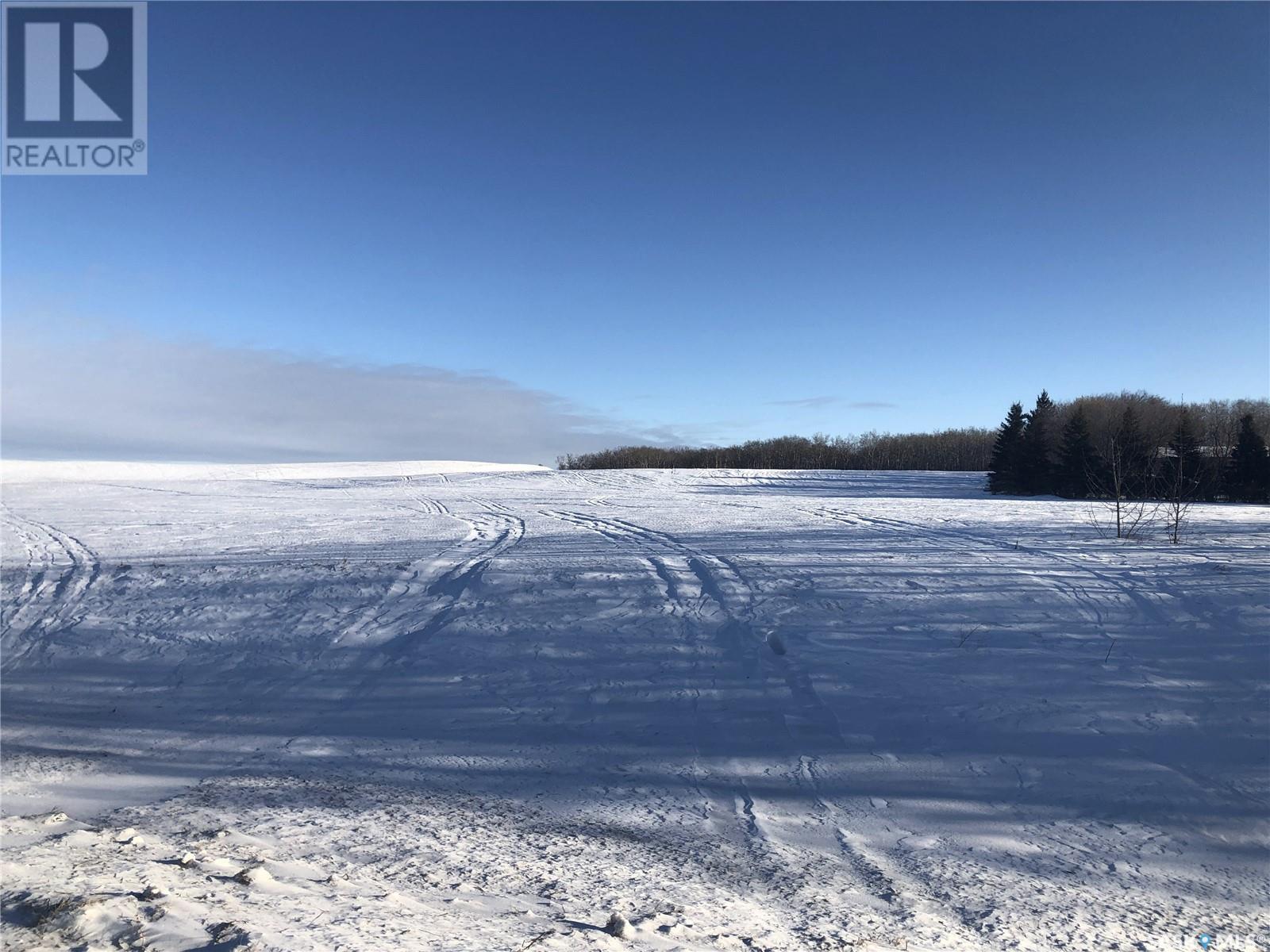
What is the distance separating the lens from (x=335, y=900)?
355cm

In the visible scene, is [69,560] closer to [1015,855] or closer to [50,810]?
[50,810]

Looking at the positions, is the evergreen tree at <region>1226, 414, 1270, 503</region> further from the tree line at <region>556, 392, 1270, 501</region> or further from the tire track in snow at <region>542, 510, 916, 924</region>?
Answer: the tire track in snow at <region>542, 510, 916, 924</region>

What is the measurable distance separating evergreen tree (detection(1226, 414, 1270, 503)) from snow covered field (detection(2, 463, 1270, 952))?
2996cm

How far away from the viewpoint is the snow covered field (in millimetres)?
3703

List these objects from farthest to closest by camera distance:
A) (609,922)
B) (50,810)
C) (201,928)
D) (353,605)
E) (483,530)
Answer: (483,530), (353,605), (50,810), (609,922), (201,928)

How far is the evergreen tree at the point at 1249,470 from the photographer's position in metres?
34.4

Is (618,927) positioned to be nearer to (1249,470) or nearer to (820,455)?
(1249,470)

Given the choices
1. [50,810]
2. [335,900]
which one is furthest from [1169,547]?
[50,810]

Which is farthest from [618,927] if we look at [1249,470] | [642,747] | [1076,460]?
[1249,470]

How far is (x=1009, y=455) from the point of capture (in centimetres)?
3984

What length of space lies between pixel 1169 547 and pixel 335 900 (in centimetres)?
1353

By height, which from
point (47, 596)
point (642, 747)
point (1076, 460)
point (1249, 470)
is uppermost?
point (1076, 460)

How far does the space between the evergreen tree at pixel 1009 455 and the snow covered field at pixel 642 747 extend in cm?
2828

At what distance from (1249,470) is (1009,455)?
10.4 meters
